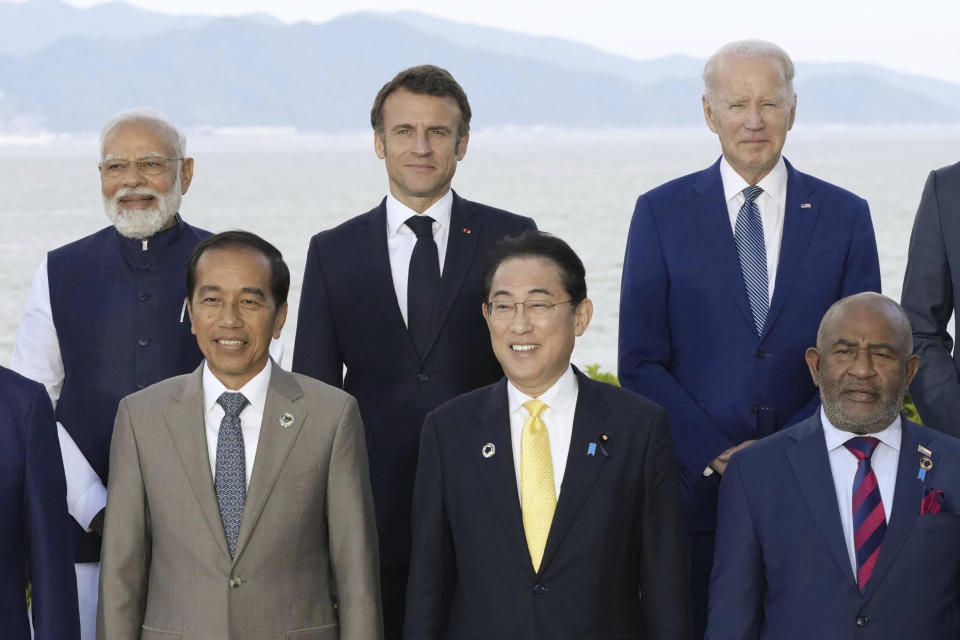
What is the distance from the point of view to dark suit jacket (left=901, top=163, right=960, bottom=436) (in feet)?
12.8

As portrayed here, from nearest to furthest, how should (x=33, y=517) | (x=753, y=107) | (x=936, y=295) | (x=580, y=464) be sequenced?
(x=33, y=517) < (x=580, y=464) < (x=936, y=295) < (x=753, y=107)

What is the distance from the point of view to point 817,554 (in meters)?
3.57

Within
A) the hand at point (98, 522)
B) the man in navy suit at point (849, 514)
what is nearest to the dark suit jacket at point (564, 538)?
the man in navy suit at point (849, 514)

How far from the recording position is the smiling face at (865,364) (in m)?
3.65

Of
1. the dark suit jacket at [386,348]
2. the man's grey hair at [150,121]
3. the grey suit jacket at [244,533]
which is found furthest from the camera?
the man's grey hair at [150,121]

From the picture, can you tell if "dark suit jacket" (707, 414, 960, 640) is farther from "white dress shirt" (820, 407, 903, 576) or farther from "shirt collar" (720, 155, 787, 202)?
"shirt collar" (720, 155, 787, 202)

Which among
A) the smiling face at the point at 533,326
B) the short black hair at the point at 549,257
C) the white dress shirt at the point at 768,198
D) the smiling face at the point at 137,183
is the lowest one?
the smiling face at the point at 533,326

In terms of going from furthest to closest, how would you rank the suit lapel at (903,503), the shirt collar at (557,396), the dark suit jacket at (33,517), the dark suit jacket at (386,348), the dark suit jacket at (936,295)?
1. the dark suit jacket at (386,348)
2. the dark suit jacket at (936,295)
3. the shirt collar at (557,396)
4. the suit lapel at (903,503)
5. the dark suit jacket at (33,517)

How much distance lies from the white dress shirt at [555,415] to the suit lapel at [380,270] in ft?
2.01

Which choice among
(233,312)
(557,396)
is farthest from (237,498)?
(557,396)

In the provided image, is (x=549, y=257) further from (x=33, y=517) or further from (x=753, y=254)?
(x=33, y=517)

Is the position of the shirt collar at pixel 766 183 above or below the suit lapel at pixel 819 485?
above

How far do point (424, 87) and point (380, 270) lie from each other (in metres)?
0.63

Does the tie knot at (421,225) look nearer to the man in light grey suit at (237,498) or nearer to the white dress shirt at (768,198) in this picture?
the man in light grey suit at (237,498)
